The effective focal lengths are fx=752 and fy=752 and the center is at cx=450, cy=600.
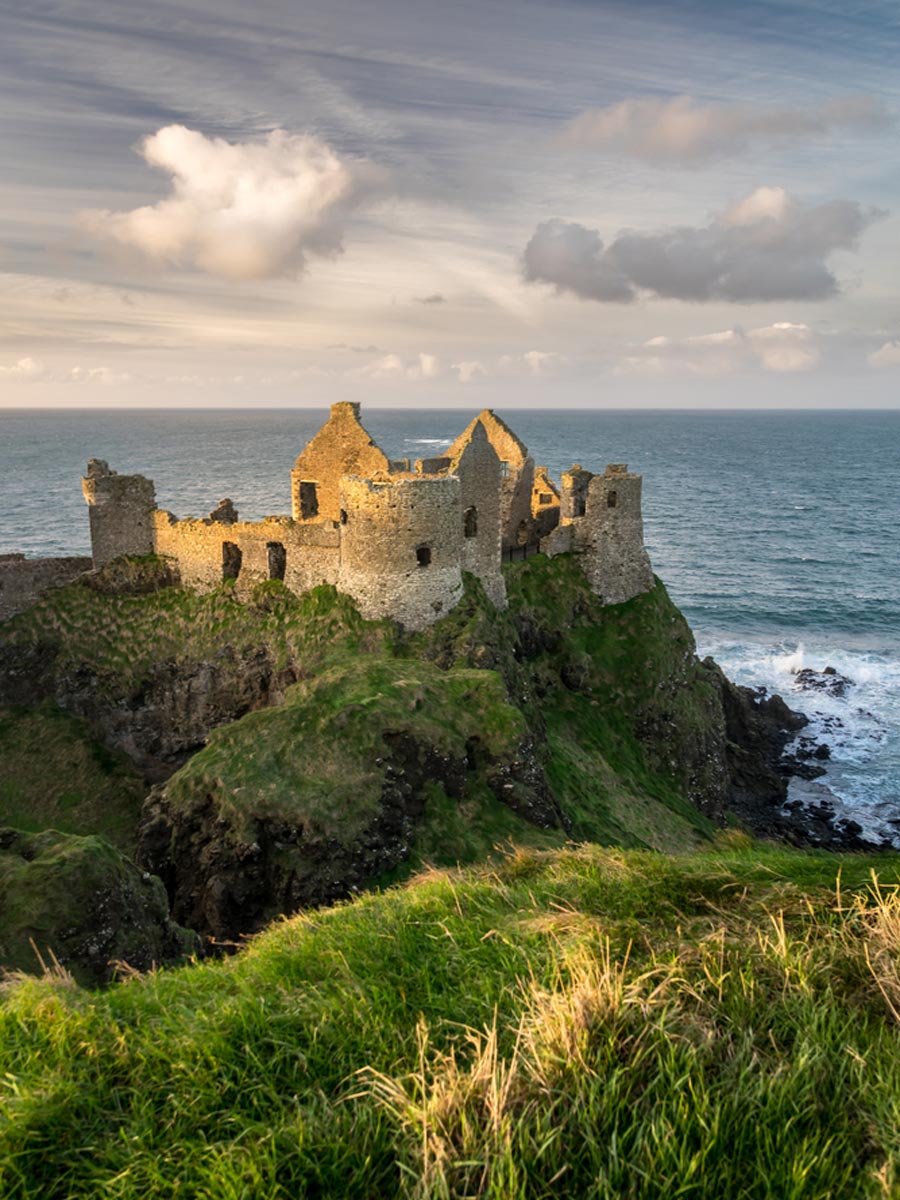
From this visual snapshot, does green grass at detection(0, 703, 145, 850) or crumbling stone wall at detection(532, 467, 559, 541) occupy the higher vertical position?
crumbling stone wall at detection(532, 467, 559, 541)

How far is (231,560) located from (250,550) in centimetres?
145

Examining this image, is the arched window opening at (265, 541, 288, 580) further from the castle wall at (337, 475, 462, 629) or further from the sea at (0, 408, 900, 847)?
the sea at (0, 408, 900, 847)

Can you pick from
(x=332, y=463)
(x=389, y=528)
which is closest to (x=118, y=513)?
(x=332, y=463)

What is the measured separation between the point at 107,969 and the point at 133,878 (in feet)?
7.23

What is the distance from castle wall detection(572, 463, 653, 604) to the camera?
39.8m

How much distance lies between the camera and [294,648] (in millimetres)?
31375

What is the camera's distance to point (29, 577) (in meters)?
35.5

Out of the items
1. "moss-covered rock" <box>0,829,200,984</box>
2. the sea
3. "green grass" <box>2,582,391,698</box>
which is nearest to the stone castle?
"green grass" <box>2,582,391,698</box>

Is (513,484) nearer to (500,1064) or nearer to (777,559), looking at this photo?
(500,1064)

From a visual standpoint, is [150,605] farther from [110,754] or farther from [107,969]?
[107,969]

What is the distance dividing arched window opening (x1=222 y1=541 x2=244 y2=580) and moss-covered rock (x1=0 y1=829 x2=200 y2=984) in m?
19.3

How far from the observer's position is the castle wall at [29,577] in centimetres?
3497

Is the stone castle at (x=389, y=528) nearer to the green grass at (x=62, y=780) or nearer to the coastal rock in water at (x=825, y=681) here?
the green grass at (x=62, y=780)

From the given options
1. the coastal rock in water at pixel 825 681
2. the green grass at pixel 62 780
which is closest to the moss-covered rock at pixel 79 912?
the green grass at pixel 62 780
